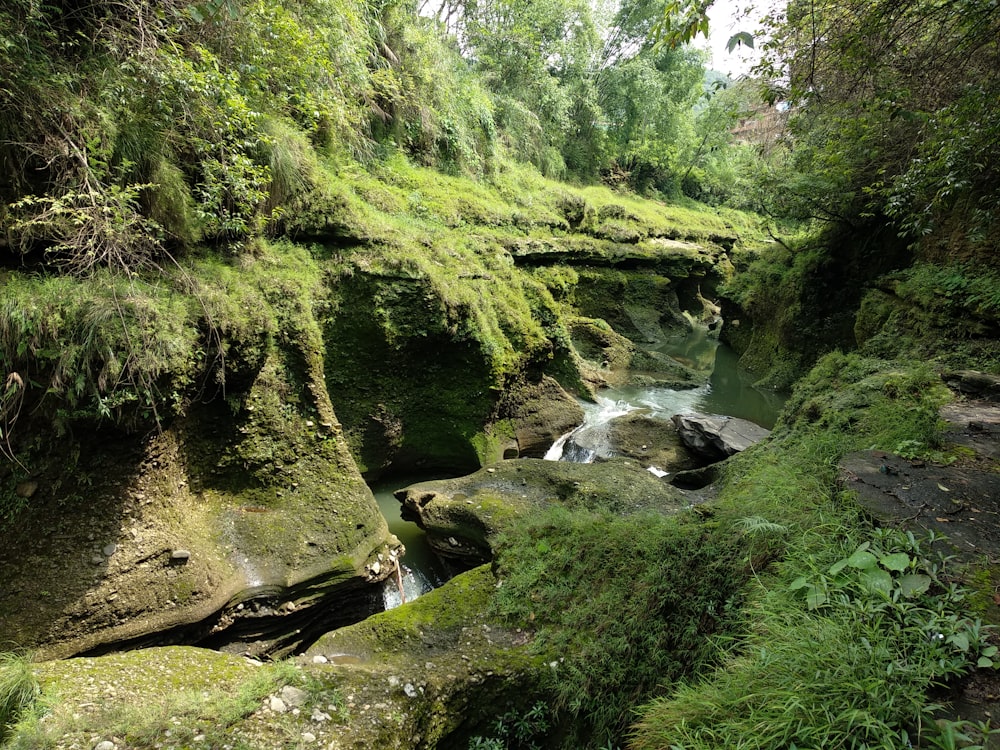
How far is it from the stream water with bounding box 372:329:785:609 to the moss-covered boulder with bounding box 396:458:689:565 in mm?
535

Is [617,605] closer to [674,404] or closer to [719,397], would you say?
[674,404]

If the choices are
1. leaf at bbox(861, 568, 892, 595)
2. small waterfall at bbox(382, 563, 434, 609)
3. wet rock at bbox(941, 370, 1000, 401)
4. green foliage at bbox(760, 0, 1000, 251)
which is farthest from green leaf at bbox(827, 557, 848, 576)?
wet rock at bbox(941, 370, 1000, 401)

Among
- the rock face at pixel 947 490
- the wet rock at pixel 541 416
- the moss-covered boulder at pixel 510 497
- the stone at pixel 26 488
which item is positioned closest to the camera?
the rock face at pixel 947 490

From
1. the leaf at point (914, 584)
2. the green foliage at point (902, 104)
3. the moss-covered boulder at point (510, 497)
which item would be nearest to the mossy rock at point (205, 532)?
the moss-covered boulder at point (510, 497)

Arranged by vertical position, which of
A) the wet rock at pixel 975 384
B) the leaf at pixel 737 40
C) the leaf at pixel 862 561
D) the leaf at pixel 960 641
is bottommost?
the leaf at pixel 960 641

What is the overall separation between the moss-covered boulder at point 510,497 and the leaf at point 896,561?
11.0 feet

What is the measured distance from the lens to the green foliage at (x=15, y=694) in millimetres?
2943

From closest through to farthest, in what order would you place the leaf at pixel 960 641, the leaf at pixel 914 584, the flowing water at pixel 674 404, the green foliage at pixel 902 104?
1. the leaf at pixel 960 641
2. the leaf at pixel 914 584
3. the green foliage at pixel 902 104
4. the flowing water at pixel 674 404

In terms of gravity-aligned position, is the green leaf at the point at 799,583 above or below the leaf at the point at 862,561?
below

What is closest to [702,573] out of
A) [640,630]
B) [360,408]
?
[640,630]

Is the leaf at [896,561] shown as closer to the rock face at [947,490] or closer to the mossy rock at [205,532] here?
the rock face at [947,490]

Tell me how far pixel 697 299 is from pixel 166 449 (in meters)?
24.2

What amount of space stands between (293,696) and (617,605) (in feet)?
7.84

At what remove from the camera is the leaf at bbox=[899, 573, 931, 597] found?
8.27ft
